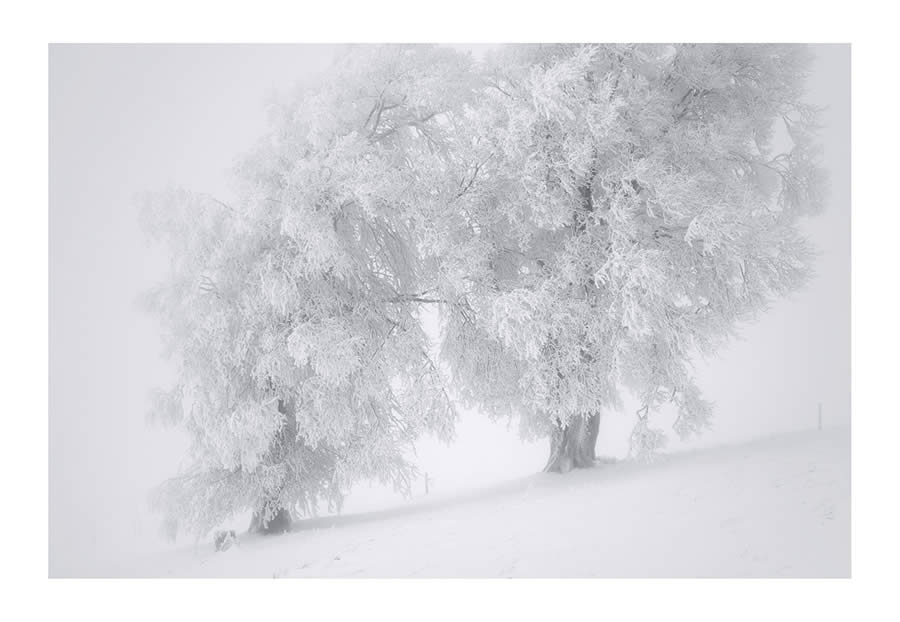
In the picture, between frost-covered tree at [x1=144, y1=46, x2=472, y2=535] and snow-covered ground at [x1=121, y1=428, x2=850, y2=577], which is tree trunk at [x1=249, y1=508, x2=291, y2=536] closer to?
frost-covered tree at [x1=144, y1=46, x2=472, y2=535]

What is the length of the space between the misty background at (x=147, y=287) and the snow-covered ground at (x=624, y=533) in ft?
3.50

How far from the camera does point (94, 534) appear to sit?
28.3 feet

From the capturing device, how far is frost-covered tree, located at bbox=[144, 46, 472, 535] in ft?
26.3

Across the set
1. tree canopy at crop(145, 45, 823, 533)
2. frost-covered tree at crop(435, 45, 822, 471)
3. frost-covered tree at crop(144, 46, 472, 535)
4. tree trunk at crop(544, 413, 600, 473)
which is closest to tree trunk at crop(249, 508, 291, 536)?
frost-covered tree at crop(144, 46, 472, 535)

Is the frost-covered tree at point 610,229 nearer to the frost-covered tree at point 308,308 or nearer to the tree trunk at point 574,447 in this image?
the tree trunk at point 574,447

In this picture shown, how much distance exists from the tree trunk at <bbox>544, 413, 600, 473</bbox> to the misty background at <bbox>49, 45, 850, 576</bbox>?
89 centimetres

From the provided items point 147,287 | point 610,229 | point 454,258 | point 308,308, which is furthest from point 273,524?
point 610,229

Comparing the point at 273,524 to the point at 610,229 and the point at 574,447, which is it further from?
the point at 610,229

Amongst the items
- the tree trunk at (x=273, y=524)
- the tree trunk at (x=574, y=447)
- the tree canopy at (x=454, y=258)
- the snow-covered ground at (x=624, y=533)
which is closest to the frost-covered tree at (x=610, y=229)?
the tree canopy at (x=454, y=258)

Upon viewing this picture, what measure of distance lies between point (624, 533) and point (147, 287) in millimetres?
7294
